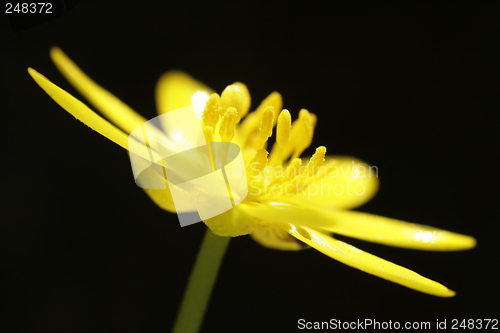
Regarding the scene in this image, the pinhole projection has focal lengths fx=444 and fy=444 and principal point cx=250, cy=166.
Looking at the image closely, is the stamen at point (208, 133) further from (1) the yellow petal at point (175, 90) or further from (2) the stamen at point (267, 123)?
(1) the yellow petal at point (175, 90)

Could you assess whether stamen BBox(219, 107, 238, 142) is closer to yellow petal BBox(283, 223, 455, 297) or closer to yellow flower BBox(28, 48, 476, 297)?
yellow flower BBox(28, 48, 476, 297)

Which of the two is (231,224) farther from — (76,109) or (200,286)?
(76,109)

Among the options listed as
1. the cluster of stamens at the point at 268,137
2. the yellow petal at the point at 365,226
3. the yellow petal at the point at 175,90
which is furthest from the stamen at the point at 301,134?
the yellow petal at the point at 175,90

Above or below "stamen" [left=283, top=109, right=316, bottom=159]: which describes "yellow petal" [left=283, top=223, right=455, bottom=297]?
below

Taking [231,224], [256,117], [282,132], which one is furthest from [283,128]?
[231,224]

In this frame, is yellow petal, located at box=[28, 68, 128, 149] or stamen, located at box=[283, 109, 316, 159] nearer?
yellow petal, located at box=[28, 68, 128, 149]

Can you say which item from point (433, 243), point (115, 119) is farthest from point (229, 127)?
point (433, 243)

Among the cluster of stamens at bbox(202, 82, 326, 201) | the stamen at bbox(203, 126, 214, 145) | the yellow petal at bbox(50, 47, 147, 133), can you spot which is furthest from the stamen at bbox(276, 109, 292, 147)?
the yellow petal at bbox(50, 47, 147, 133)
